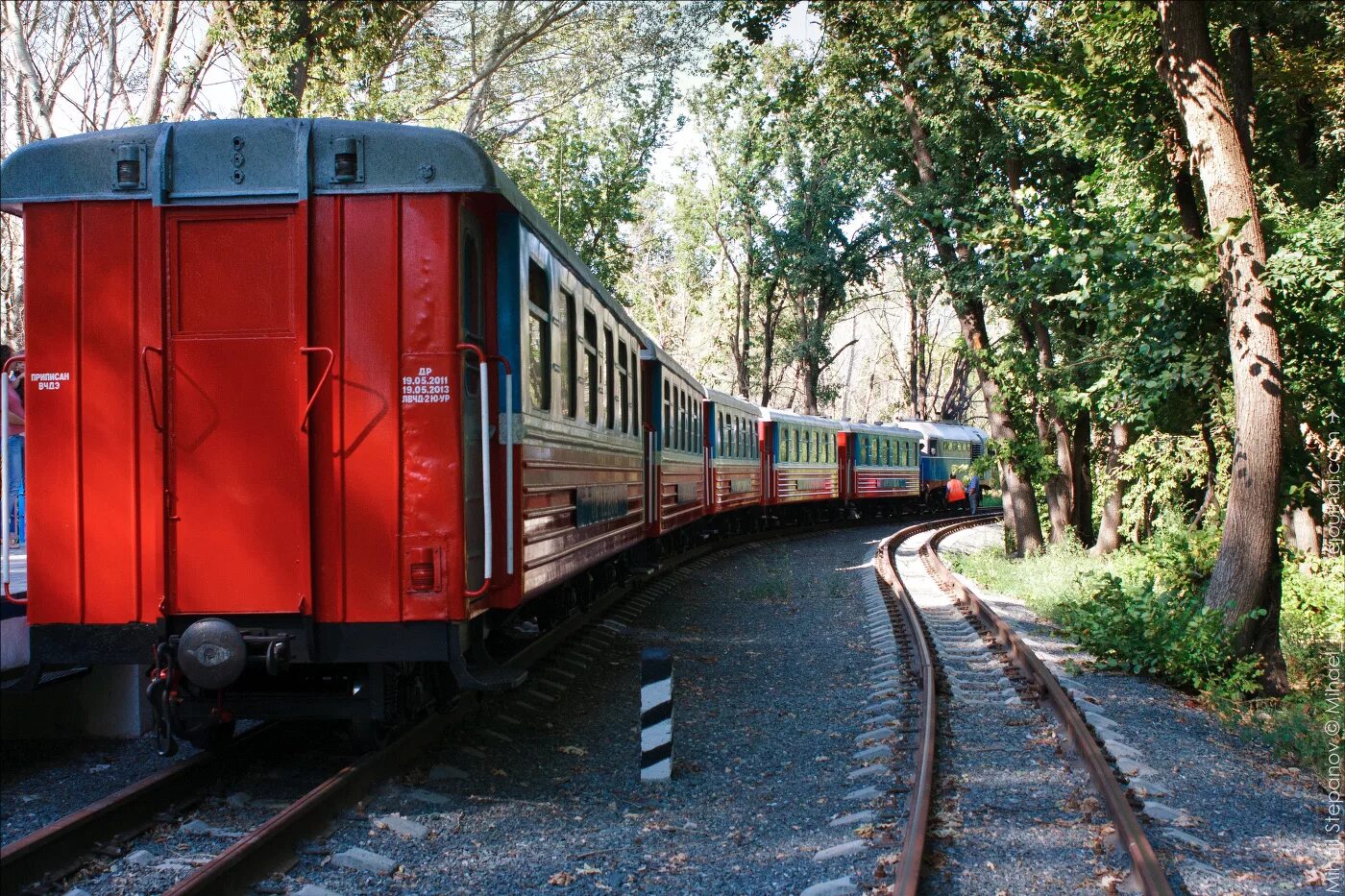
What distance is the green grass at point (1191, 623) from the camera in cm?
852

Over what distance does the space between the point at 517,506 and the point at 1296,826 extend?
4.19 metres

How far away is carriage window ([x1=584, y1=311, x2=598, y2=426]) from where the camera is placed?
862 centimetres

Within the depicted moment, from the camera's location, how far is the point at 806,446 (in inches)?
1156

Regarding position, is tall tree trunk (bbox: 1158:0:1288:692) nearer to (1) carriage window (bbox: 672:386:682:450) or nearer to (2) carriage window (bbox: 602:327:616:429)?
(2) carriage window (bbox: 602:327:616:429)

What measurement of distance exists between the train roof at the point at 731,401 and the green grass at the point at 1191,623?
5.19m

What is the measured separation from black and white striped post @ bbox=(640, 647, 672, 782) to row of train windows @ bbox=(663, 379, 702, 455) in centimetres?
749

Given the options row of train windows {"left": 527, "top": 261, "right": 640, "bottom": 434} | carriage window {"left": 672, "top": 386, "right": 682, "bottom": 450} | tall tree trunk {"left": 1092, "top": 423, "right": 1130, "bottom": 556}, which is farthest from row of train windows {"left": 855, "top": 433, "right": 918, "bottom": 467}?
row of train windows {"left": 527, "top": 261, "right": 640, "bottom": 434}

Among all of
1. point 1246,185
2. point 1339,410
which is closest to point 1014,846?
point 1246,185

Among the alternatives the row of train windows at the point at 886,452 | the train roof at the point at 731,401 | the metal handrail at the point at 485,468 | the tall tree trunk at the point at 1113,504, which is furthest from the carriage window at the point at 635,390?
the row of train windows at the point at 886,452

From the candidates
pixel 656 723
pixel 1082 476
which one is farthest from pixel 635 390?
pixel 1082 476

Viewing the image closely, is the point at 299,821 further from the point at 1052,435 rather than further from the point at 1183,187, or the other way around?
the point at 1052,435

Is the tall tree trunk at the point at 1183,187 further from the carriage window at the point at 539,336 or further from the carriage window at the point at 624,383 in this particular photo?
the carriage window at the point at 539,336

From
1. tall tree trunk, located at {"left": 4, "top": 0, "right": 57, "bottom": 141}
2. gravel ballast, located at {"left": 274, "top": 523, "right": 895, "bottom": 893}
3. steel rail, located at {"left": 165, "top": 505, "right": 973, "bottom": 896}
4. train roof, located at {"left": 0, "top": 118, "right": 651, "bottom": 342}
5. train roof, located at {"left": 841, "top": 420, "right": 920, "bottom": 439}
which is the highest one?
tall tree trunk, located at {"left": 4, "top": 0, "right": 57, "bottom": 141}

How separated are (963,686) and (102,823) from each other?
6.23m
